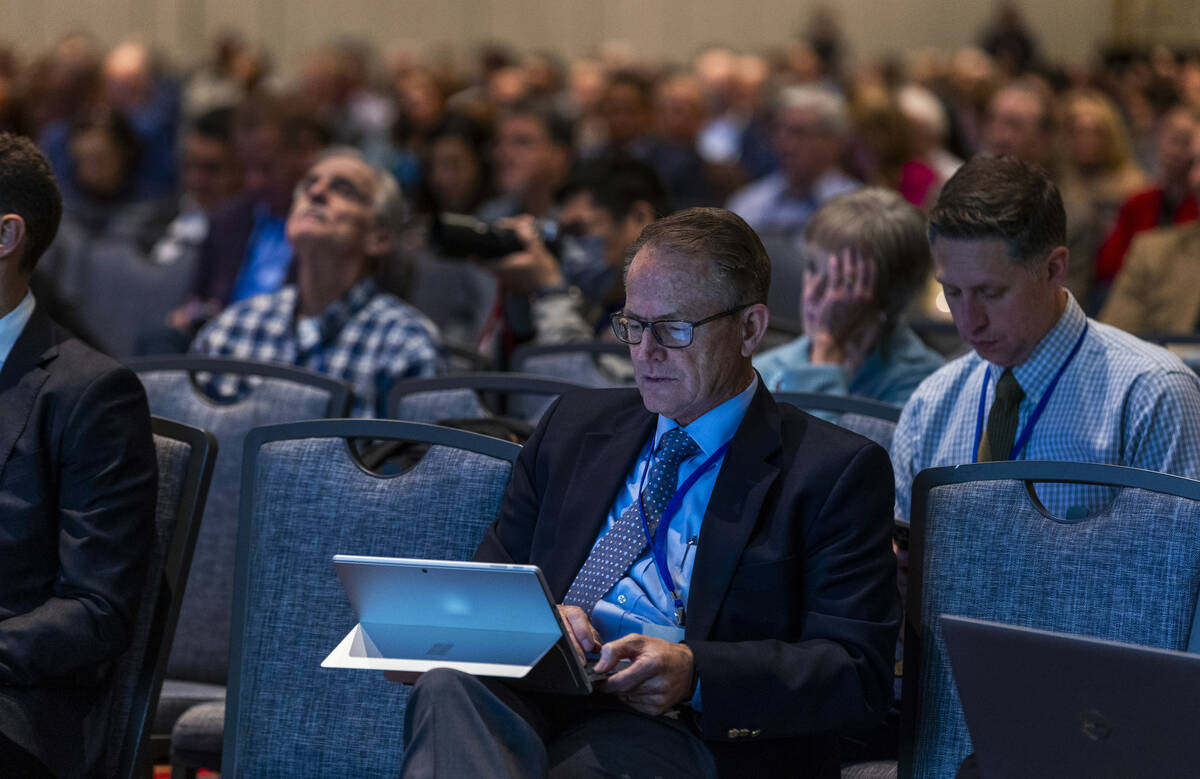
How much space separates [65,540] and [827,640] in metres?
1.09

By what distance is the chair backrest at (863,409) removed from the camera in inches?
100

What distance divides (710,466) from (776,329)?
61.8 inches

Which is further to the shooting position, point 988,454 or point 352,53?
point 352,53

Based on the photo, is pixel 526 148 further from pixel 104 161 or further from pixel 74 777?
pixel 74 777

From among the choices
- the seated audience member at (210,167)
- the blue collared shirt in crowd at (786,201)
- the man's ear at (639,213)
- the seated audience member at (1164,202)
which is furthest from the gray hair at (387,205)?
the seated audience member at (1164,202)

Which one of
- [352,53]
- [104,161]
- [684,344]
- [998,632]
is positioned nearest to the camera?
[998,632]

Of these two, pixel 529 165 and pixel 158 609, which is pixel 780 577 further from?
pixel 529 165

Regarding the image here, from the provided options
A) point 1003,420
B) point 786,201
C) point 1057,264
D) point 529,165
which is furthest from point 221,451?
point 786,201


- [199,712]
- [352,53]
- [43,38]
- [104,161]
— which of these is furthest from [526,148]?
[43,38]

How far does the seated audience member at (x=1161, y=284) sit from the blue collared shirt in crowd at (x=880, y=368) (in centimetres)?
192

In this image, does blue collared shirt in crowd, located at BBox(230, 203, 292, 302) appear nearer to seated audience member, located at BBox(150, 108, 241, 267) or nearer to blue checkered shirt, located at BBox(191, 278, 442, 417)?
seated audience member, located at BBox(150, 108, 241, 267)

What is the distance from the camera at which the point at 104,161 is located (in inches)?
266

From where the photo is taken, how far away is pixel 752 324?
6.93ft

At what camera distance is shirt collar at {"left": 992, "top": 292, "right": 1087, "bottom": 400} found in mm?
2379
